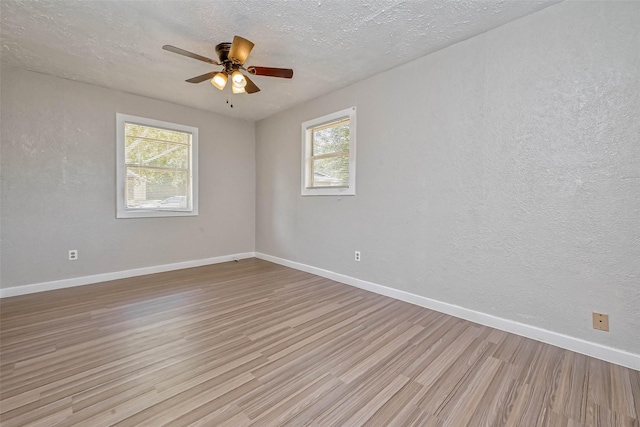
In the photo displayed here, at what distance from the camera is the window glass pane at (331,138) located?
11.8ft

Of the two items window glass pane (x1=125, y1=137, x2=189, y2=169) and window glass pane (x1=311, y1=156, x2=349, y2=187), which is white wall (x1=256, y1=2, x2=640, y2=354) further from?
Result: window glass pane (x1=125, y1=137, x2=189, y2=169)

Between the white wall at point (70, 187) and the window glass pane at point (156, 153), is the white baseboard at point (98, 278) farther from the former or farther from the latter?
the window glass pane at point (156, 153)

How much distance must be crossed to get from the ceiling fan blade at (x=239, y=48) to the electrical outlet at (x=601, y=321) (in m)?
3.32

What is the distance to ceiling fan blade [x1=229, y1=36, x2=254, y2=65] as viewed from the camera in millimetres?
2082

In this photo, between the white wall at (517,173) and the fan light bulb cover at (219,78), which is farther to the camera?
the fan light bulb cover at (219,78)

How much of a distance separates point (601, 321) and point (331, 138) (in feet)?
10.7

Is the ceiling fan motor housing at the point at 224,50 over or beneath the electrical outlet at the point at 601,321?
over

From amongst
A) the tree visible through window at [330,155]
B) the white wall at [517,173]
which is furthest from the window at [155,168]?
the white wall at [517,173]

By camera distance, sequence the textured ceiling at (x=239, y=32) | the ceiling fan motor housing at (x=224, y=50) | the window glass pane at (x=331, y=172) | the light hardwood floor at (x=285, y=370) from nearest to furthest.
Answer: the light hardwood floor at (x=285, y=370)
the textured ceiling at (x=239, y=32)
the ceiling fan motor housing at (x=224, y=50)
the window glass pane at (x=331, y=172)

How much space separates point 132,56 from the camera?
2748 millimetres

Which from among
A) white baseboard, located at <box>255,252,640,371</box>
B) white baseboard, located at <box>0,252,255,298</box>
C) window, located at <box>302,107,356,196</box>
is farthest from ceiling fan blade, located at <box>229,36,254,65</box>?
white baseboard, located at <box>0,252,255,298</box>

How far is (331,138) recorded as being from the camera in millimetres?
3789

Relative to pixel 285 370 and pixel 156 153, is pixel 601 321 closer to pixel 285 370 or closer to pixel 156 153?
pixel 285 370

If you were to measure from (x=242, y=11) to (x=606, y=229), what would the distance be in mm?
3147
